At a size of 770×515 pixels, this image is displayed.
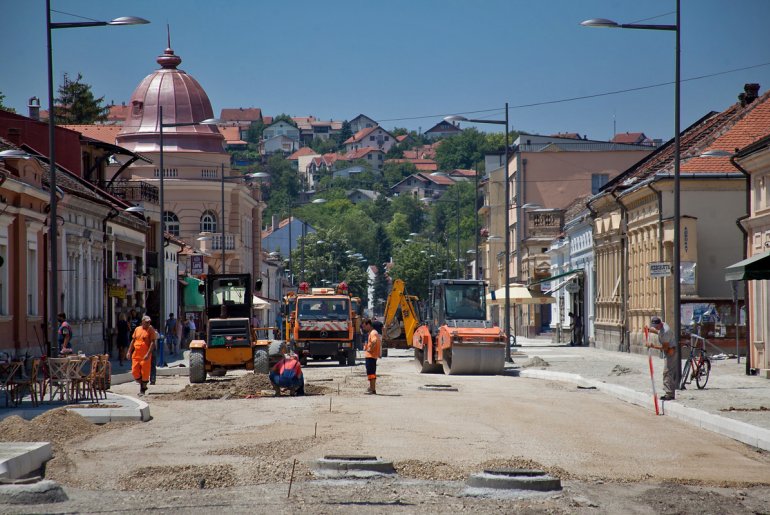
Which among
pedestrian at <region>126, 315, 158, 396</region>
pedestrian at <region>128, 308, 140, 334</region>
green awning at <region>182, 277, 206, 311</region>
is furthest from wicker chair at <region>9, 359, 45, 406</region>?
green awning at <region>182, 277, 206, 311</region>

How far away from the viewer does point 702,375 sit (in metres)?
25.7

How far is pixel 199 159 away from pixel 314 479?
71690 mm

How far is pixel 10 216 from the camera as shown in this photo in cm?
3300

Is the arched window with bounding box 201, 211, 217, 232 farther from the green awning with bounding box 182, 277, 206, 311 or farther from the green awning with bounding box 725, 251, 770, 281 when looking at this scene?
the green awning with bounding box 725, 251, 770, 281

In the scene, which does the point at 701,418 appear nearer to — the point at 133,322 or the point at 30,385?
the point at 30,385

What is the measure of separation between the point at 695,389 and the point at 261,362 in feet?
34.9

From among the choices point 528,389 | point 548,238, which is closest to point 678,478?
point 528,389

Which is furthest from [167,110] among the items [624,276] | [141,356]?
[141,356]

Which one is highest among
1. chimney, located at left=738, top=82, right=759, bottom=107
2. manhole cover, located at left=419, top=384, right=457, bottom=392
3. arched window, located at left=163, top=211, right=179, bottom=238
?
chimney, located at left=738, top=82, right=759, bottom=107

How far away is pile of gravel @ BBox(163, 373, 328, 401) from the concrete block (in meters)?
10.8

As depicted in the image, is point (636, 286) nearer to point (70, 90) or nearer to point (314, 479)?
point (314, 479)

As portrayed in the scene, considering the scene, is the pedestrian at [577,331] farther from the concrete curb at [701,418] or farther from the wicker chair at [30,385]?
the wicker chair at [30,385]

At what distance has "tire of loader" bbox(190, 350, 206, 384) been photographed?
3061 centimetres

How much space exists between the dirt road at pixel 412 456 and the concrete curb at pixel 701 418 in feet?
0.85
